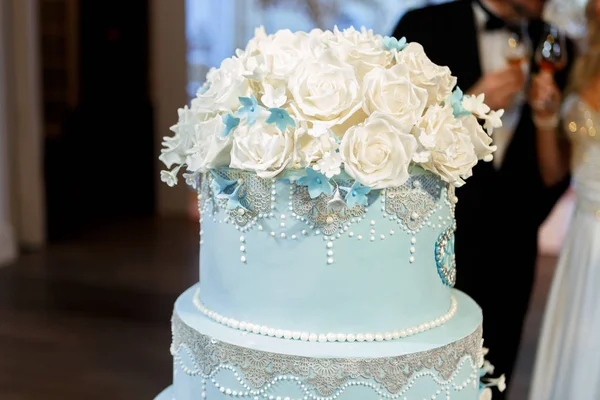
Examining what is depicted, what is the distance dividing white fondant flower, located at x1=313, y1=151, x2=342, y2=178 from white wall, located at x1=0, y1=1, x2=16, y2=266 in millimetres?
5106

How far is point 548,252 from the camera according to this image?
22.5 ft

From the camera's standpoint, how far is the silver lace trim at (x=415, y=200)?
1444 mm

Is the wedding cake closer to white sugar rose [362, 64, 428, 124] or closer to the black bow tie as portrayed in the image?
white sugar rose [362, 64, 428, 124]

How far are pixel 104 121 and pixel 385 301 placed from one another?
713 cm

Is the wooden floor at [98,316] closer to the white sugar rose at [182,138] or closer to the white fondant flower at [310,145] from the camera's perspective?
the white sugar rose at [182,138]

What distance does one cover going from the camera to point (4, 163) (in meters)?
5.87

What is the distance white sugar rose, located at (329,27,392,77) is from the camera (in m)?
1.45

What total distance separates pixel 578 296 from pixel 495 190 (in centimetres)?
53

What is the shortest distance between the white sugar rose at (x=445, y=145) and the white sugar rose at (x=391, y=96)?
0.04m

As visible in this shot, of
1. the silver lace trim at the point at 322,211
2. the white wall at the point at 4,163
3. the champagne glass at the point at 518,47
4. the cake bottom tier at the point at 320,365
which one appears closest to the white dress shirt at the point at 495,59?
the champagne glass at the point at 518,47

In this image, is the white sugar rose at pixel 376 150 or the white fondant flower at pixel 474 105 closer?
the white sugar rose at pixel 376 150

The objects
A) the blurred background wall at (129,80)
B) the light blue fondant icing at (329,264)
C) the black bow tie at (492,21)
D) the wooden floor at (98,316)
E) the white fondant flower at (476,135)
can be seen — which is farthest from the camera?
the blurred background wall at (129,80)

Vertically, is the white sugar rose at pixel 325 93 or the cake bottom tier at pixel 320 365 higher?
the white sugar rose at pixel 325 93

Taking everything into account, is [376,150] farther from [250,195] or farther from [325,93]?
[250,195]
